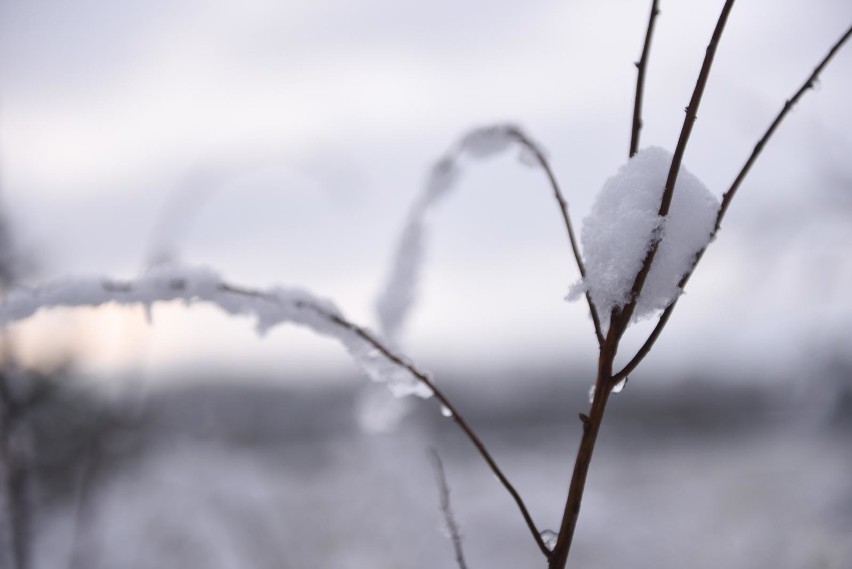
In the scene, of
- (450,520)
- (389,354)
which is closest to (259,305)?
(389,354)

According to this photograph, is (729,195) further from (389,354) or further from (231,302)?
(231,302)

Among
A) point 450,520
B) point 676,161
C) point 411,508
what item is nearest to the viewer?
point 676,161

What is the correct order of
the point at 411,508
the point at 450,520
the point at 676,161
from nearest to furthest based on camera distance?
1. the point at 676,161
2. the point at 450,520
3. the point at 411,508

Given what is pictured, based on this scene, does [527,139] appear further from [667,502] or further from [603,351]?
[667,502]

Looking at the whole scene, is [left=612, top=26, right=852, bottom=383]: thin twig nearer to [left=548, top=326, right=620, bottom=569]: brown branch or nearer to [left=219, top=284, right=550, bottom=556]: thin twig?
[left=548, top=326, right=620, bottom=569]: brown branch

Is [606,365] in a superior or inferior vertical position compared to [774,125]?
inferior

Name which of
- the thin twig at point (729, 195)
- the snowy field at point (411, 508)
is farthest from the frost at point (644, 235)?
the snowy field at point (411, 508)

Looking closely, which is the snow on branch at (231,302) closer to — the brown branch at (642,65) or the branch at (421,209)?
the branch at (421,209)
